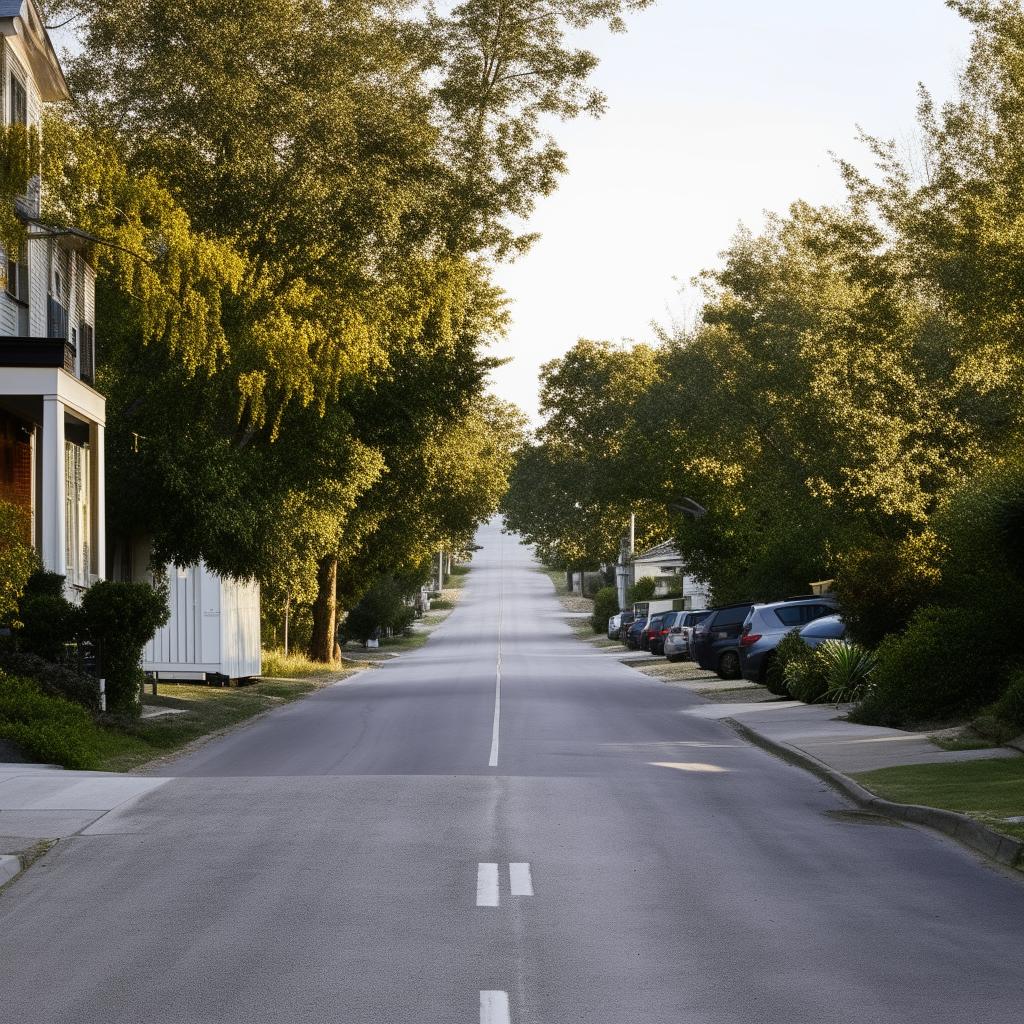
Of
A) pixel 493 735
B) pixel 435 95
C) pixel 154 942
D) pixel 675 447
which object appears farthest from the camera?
pixel 675 447

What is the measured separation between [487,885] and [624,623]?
223 ft

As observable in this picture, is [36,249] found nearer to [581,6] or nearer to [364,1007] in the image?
[581,6]

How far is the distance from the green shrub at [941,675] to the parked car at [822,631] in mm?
7816

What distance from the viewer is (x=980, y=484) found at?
25.4m

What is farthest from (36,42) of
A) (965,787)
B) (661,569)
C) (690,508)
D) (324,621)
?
(661,569)

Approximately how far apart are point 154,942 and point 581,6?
3289cm

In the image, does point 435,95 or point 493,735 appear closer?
point 493,735

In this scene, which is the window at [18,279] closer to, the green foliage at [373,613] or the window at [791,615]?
the window at [791,615]

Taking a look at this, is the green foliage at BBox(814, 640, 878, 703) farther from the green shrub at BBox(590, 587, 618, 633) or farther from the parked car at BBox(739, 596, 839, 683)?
the green shrub at BBox(590, 587, 618, 633)

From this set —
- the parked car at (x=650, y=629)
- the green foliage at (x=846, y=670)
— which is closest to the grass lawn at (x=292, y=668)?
the parked car at (x=650, y=629)

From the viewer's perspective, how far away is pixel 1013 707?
21250 mm

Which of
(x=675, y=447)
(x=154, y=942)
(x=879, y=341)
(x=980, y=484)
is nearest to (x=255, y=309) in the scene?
(x=980, y=484)

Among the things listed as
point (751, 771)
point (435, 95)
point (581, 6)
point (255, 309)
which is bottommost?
point (751, 771)

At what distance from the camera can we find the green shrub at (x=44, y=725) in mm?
18828
